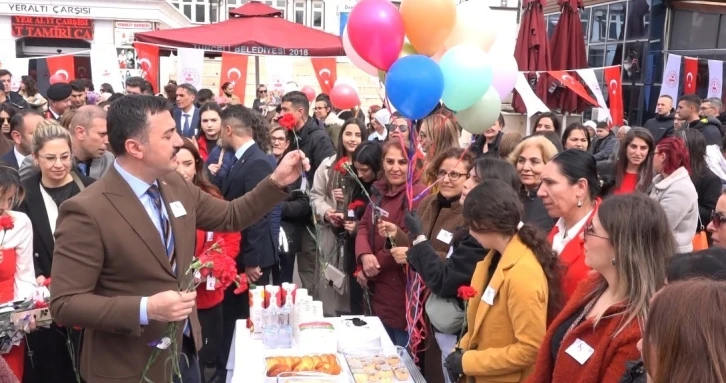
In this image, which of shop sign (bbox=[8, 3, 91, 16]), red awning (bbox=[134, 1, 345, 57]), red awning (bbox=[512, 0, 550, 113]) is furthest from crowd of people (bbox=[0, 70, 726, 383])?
shop sign (bbox=[8, 3, 91, 16])

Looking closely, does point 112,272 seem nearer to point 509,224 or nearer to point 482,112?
point 509,224

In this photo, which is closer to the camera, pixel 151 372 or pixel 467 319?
pixel 151 372

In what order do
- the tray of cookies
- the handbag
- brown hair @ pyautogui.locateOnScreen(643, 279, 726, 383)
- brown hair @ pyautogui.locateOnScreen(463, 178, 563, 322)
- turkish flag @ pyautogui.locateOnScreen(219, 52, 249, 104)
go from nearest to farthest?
brown hair @ pyautogui.locateOnScreen(643, 279, 726, 383) < brown hair @ pyautogui.locateOnScreen(463, 178, 563, 322) < the tray of cookies < the handbag < turkish flag @ pyautogui.locateOnScreen(219, 52, 249, 104)

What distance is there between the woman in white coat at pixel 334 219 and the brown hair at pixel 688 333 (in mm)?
3239

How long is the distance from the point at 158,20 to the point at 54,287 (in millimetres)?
24746

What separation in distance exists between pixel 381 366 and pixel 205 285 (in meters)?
1.44

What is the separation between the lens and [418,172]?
4.45 metres

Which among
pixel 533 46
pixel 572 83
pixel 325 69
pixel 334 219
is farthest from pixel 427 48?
pixel 325 69

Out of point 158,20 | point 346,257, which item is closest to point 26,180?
point 346,257

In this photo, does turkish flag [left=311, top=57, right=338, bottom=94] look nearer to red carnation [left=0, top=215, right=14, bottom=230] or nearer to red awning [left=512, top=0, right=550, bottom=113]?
red awning [left=512, top=0, right=550, bottom=113]

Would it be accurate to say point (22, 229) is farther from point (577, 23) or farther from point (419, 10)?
point (577, 23)

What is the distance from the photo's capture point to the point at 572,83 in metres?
8.40

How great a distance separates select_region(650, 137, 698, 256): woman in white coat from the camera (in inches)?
176

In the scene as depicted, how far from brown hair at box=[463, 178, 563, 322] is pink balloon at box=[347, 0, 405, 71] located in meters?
1.35
